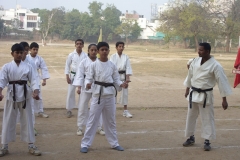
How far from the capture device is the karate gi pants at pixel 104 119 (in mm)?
5770

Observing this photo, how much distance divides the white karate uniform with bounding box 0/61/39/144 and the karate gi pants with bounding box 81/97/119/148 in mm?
872

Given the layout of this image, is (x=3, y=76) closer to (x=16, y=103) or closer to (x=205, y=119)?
(x=16, y=103)

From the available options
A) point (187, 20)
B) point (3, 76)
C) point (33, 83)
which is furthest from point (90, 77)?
point (187, 20)

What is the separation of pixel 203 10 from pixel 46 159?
45.5 m

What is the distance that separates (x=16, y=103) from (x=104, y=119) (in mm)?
1408

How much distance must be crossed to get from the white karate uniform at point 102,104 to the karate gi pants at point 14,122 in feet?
2.84

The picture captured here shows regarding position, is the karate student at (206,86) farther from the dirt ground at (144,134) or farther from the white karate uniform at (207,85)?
the dirt ground at (144,134)

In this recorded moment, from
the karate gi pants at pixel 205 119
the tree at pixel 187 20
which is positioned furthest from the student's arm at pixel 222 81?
the tree at pixel 187 20

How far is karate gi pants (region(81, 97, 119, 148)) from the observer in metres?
5.77

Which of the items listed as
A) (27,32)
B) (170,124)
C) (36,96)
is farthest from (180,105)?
(27,32)

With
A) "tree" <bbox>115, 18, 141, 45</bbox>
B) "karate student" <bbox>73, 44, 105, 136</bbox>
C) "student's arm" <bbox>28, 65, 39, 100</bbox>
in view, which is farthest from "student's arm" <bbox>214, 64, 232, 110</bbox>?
"tree" <bbox>115, 18, 141, 45</bbox>

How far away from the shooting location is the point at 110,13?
8112 cm

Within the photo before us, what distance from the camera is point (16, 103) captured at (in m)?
5.45

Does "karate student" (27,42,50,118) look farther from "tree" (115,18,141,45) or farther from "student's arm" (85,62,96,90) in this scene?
"tree" (115,18,141,45)
